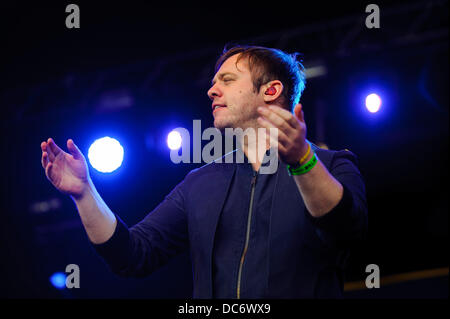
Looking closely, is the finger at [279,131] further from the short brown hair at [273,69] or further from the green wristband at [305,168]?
the short brown hair at [273,69]

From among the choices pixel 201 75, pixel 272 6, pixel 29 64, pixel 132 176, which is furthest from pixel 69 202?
pixel 272 6

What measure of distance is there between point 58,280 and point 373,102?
426cm

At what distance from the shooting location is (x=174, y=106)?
5.16m

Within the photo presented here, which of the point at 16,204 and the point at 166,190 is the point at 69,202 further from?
the point at 166,190

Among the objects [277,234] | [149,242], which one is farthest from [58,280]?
[277,234]

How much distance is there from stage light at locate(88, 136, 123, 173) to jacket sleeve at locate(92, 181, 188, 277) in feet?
8.94

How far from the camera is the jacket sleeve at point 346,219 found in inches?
57.7

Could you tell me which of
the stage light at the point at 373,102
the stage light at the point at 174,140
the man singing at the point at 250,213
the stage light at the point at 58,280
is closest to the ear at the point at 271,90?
the man singing at the point at 250,213

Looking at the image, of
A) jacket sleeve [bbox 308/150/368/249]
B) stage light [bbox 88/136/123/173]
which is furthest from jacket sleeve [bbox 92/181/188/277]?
stage light [bbox 88/136/123/173]

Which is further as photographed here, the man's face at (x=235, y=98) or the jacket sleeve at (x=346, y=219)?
the man's face at (x=235, y=98)

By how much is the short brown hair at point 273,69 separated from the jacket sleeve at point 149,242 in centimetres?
71

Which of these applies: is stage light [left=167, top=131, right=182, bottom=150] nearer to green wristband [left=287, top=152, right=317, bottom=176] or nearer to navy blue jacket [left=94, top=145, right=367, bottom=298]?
navy blue jacket [left=94, top=145, right=367, bottom=298]

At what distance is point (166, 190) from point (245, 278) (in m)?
3.69

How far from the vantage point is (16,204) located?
5.46 meters
